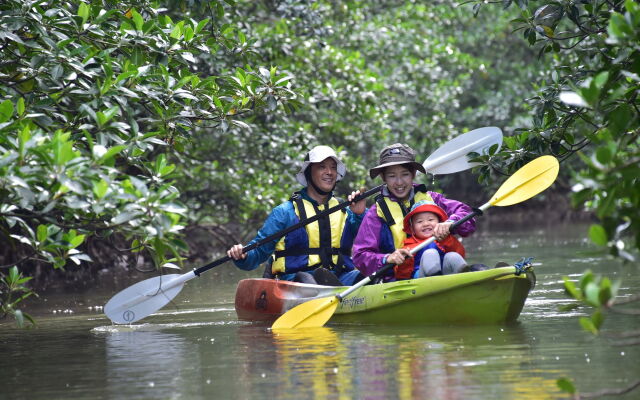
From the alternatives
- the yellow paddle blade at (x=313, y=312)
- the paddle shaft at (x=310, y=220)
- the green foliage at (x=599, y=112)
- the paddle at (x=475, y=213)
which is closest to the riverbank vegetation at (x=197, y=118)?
the green foliage at (x=599, y=112)

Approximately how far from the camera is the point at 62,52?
5492 mm

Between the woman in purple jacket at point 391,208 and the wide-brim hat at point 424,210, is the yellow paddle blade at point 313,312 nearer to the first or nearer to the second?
the woman in purple jacket at point 391,208

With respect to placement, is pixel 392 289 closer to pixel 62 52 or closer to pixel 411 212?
pixel 411 212

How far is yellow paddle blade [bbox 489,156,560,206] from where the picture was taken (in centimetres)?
653

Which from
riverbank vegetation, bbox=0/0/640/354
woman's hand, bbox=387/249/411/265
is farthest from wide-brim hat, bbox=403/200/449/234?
riverbank vegetation, bbox=0/0/640/354

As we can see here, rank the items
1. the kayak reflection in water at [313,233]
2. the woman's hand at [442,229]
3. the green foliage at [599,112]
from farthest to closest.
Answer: the kayak reflection in water at [313,233], the woman's hand at [442,229], the green foliage at [599,112]

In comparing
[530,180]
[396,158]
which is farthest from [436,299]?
[396,158]

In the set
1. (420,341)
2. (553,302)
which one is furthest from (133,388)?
(553,302)

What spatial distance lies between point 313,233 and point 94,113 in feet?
9.68

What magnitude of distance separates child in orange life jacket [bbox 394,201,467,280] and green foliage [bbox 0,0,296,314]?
1.27m

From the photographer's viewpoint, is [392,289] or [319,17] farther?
[319,17]

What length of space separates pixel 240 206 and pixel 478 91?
1068 cm

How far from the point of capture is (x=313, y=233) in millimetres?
7672

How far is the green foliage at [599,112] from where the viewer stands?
11.3ft
